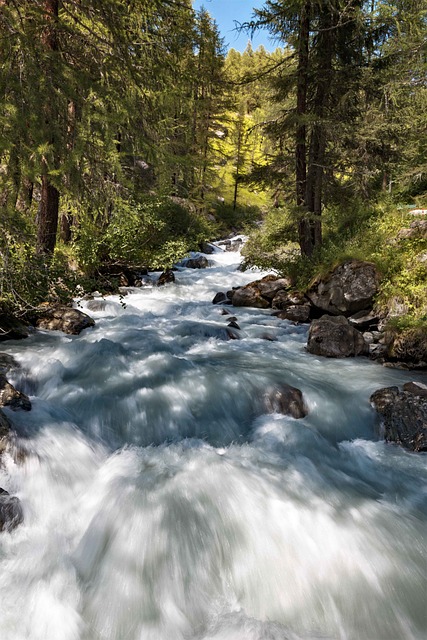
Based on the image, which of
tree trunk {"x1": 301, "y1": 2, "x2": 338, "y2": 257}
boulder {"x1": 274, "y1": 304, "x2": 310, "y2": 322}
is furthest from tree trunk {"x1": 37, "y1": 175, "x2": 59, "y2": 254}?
tree trunk {"x1": 301, "y1": 2, "x2": 338, "y2": 257}

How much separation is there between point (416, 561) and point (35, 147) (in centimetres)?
692

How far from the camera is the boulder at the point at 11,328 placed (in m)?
8.15

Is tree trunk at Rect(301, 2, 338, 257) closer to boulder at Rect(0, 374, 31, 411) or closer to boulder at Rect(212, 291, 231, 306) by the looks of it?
boulder at Rect(212, 291, 231, 306)

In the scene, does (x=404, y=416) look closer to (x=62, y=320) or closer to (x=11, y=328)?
(x=11, y=328)

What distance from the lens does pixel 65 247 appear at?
12.7 meters

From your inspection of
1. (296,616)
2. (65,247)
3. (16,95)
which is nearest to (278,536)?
(296,616)

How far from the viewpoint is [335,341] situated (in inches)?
356

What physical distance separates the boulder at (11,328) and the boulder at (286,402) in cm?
559

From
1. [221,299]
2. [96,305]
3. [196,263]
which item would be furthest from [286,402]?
[196,263]

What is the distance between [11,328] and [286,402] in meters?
6.06

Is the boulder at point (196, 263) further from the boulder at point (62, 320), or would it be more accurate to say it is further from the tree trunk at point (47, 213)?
the tree trunk at point (47, 213)

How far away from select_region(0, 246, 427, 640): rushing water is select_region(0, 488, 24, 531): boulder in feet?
0.28

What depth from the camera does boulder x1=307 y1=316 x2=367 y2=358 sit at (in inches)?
351

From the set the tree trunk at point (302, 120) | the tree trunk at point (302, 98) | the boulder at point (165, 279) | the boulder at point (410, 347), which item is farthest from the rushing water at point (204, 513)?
the boulder at point (165, 279)
